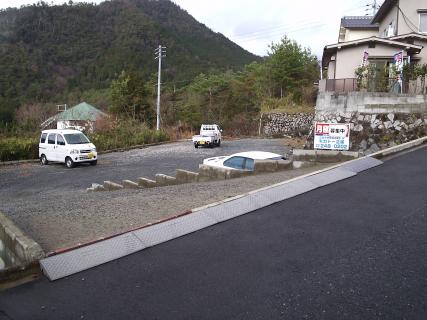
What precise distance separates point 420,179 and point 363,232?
3666mm

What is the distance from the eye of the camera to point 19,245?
17.1ft

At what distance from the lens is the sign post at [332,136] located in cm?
1101

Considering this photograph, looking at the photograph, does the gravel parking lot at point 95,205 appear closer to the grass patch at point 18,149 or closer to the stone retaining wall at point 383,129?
the stone retaining wall at point 383,129

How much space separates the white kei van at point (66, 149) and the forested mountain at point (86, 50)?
116 feet

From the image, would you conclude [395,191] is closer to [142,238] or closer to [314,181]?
[314,181]

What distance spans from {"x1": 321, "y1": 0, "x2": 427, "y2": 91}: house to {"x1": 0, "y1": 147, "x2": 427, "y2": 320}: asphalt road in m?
15.2

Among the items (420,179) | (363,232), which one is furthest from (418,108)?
(363,232)

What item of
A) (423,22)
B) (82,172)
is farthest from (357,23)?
(82,172)

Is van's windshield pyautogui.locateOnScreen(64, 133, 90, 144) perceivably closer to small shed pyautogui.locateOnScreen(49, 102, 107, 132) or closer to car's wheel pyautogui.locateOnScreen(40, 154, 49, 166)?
car's wheel pyautogui.locateOnScreen(40, 154, 49, 166)

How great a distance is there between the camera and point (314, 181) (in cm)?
852

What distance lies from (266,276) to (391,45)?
18985mm

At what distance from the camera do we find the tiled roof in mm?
28750

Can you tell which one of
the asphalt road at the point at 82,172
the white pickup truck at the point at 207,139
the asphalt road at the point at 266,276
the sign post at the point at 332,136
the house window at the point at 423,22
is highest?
the house window at the point at 423,22

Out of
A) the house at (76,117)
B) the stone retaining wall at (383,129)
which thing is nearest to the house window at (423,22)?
the stone retaining wall at (383,129)
